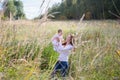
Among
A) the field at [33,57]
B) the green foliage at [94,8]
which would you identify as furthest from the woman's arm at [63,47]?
the green foliage at [94,8]

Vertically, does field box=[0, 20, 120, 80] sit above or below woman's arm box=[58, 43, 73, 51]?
above

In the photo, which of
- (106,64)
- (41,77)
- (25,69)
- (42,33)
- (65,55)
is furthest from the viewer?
(65,55)

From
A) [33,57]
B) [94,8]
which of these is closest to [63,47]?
[33,57]

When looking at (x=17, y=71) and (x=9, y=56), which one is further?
(x=9, y=56)

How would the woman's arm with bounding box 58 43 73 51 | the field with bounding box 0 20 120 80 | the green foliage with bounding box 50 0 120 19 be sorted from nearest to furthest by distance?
the field with bounding box 0 20 120 80
the woman's arm with bounding box 58 43 73 51
the green foliage with bounding box 50 0 120 19

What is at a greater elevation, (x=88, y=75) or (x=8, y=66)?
(x=8, y=66)

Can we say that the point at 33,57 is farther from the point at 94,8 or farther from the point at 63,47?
the point at 94,8

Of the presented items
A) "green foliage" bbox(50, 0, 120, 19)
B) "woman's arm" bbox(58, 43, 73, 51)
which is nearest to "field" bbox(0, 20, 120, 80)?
"woman's arm" bbox(58, 43, 73, 51)

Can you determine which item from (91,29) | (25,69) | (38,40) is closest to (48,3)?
(25,69)

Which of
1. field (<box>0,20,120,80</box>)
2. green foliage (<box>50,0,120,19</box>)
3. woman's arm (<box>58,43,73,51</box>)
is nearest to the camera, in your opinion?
field (<box>0,20,120,80</box>)

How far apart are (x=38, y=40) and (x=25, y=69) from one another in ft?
3.14

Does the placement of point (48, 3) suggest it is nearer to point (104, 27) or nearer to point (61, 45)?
point (61, 45)

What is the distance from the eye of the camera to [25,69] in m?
3.37

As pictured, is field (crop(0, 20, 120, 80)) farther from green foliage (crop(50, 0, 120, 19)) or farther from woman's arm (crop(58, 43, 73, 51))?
green foliage (crop(50, 0, 120, 19))
